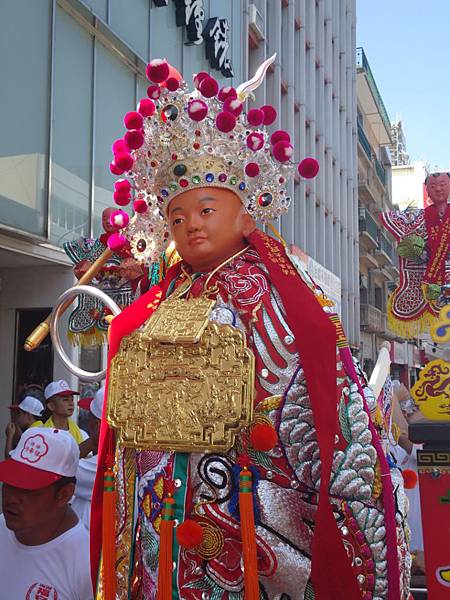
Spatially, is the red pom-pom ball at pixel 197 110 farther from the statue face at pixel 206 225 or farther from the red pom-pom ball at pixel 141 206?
the red pom-pom ball at pixel 141 206

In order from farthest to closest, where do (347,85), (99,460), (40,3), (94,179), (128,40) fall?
1. (347,85)
2. (128,40)
3. (94,179)
4. (40,3)
5. (99,460)

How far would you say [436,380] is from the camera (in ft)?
9.17

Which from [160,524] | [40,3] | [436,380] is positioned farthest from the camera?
[40,3]

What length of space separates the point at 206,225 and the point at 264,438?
75cm

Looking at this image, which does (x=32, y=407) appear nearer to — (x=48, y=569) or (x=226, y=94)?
(x=48, y=569)

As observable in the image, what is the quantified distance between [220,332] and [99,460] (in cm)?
60

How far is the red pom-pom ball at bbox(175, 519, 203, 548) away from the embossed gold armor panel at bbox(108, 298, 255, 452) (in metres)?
0.21

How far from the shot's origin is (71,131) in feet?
25.6

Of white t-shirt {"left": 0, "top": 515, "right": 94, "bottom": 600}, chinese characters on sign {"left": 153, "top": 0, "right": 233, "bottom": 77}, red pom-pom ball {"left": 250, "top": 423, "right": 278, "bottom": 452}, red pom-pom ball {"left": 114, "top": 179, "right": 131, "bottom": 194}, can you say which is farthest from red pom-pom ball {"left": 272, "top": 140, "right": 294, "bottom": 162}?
chinese characters on sign {"left": 153, "top": 0, "right": 233, "bottom": 77}

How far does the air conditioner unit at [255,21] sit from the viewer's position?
44.4 ft

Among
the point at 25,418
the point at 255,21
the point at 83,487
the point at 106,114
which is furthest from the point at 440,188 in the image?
the point at 255,21

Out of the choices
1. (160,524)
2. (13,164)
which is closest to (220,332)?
(160,524)

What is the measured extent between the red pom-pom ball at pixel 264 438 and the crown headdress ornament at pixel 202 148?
84cm

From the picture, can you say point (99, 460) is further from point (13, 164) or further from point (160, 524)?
point (13, 164)
